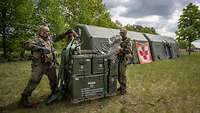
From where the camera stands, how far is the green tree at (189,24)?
39812mm

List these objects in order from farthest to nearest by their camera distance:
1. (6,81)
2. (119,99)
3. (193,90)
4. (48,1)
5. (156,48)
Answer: (48,1)
(156,48)
(6,81)
(193,90)
(119,99)

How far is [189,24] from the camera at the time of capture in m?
41.2

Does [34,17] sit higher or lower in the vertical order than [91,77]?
higher

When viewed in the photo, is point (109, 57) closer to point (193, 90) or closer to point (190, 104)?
point (190, 104)

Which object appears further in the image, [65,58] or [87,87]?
[65,58]

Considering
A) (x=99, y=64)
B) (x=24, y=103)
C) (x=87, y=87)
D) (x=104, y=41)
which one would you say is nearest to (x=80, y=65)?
(x=87, y=87)

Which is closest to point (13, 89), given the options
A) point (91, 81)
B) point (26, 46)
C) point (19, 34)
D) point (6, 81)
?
point (6, 81)

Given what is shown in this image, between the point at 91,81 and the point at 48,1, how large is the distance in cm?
2650

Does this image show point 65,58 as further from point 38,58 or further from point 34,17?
point 34,17

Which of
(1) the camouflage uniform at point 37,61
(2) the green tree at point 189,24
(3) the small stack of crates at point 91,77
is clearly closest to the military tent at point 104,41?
(3) the small stack of crates at point 91,77

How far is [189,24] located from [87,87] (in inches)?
1446

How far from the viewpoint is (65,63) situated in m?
8.09

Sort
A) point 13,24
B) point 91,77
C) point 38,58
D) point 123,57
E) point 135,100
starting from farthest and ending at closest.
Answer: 1. point 13,24
2. point 123,57
3. point 135,100
4. point 91,77
5. point 38,58

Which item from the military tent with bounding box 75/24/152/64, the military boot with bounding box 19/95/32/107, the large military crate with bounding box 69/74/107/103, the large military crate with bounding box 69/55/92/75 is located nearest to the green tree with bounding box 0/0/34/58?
the military tent with bounding box 75/24/152/64
